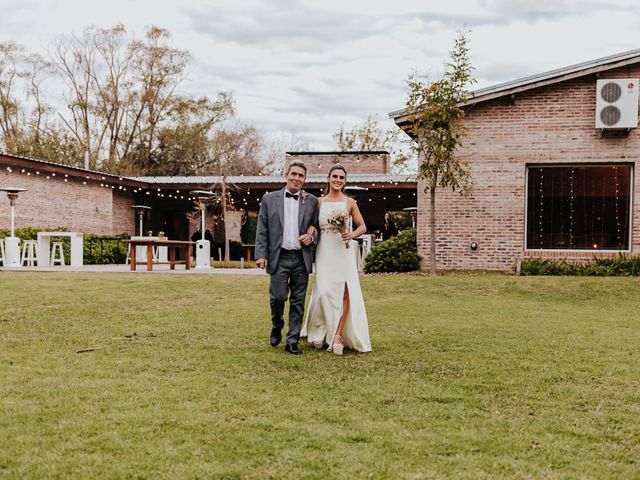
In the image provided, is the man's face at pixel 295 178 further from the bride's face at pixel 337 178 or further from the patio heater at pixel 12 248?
the patio heater at pixel 12 248

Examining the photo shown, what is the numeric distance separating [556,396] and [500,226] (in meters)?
11.0

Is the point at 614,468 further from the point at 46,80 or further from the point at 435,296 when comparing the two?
the point at 46,80

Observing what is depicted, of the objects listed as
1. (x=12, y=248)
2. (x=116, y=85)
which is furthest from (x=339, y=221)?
(x=116, y=85)

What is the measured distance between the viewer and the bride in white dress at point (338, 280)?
240 inches

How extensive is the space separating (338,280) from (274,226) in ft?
2.48

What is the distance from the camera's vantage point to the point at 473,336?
700 cm

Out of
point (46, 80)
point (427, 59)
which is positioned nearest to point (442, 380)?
point (427, 59)

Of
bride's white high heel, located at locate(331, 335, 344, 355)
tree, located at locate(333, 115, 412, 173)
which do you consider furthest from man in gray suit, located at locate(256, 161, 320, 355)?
tree, located at locate(333, 115, 412, 173)

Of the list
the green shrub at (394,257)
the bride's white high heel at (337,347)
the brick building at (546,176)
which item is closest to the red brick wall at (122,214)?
the green shrub at (394,257)

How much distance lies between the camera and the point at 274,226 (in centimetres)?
613

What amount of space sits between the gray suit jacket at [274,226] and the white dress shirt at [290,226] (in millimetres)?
29

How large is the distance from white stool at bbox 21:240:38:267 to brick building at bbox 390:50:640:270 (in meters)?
10.7

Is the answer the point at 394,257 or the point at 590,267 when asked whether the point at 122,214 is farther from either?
the point at 590,267

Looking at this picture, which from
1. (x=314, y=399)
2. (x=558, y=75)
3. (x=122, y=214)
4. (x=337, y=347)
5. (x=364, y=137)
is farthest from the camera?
(x=364, y=137)
